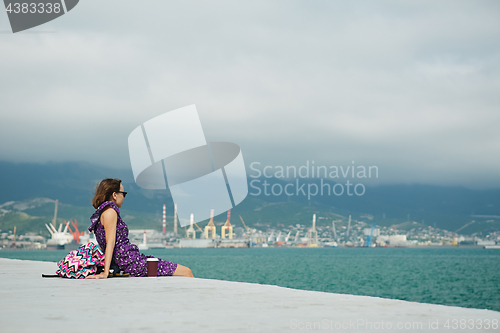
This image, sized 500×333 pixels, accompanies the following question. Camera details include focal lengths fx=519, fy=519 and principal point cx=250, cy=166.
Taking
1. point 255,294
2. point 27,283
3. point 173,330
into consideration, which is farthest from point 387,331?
point 27,283

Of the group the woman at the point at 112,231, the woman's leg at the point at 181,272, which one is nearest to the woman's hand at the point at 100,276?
the woman at the point at 112,231

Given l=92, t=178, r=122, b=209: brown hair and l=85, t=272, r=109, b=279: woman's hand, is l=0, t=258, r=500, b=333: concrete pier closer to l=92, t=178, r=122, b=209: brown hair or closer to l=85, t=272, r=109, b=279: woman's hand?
l=85, t=272, r=109, b=279: woman's hand

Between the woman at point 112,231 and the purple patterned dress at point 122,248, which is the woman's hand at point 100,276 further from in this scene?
the purple patterned dress at point 122,248

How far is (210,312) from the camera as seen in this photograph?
3395 millimetres

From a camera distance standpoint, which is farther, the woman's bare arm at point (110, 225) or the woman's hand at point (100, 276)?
the woman's hand at point (100, 276)

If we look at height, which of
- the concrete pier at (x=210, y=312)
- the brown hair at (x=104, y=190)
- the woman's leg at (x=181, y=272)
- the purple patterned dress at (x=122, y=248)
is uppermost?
the brown hair at (x=104, y=190)

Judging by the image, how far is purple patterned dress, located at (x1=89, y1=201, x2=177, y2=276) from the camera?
6.11 meters

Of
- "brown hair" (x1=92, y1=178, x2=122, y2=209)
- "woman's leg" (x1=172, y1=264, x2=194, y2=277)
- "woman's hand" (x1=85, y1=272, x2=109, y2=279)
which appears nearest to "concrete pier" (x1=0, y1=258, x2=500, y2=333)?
"woman's hand" (x1=85, y1=272, x2=109, y2=279)

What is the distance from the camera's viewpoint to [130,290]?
486cm

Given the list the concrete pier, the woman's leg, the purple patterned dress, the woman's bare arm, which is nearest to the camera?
the concrete pier

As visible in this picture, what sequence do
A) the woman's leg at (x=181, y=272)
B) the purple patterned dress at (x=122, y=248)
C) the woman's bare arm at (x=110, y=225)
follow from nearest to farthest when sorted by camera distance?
1. the woman's bare arm at (x=110, y=225)
2. the purple patterned dress at (x=122, y=248)
3. the woman's leg at (x=181, y=272)

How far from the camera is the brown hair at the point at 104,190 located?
613cm

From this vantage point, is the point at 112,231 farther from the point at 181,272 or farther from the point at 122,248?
the point at 181,272

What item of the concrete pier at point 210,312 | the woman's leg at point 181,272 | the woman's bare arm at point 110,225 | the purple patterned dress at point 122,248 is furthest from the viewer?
the woman's leg at point 181,272
